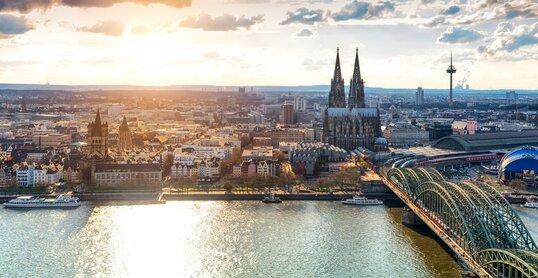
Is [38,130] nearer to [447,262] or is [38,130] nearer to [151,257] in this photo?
[151,257]

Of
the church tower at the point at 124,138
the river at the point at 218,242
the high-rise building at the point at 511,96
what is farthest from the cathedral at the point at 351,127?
the high-rise building at the point at 511,96

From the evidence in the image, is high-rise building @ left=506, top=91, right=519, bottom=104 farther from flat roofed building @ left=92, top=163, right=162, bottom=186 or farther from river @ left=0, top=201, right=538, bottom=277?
river @ left=0, top=201, right=538, bottom=277

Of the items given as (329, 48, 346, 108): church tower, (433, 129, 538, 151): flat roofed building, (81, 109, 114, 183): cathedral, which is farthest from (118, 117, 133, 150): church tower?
(433, 129, 538, 151): flat roofed building

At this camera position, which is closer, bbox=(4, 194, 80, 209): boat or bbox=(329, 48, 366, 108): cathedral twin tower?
bbox=(4, 194, 80, 209): boat

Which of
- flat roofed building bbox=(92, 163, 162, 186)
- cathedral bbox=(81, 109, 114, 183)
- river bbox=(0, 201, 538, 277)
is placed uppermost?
cathedral bbox=(81, 109, 114, 183)

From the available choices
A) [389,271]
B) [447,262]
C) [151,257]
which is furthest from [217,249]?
[447,262]

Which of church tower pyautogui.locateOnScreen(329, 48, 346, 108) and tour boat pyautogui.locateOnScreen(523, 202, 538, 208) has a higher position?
church tower pyautogui.locateOnScreen(329, 48, 346, 108)

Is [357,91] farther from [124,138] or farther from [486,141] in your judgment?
[124,138]
